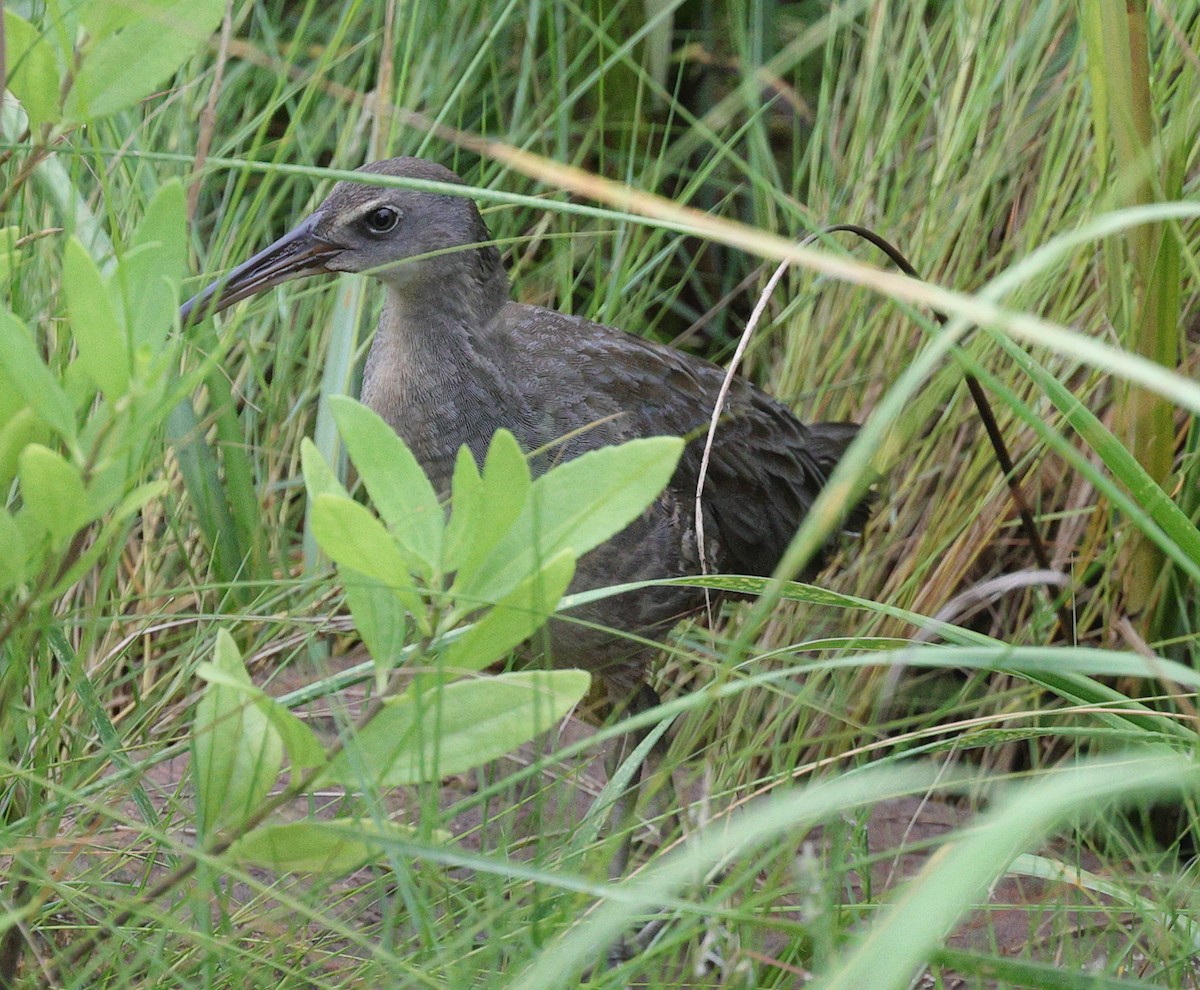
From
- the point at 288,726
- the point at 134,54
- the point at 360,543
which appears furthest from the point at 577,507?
→ the point at 134,54

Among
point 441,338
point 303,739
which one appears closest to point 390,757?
point 303,739

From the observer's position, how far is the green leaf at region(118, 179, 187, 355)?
133 centimetres

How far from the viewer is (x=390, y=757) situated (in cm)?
138

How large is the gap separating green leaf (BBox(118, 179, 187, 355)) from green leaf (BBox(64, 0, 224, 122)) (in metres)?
0.17

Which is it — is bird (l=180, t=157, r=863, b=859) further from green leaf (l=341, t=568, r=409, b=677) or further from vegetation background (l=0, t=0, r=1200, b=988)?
green leaf (l=341, t=568, r=409, b=677)

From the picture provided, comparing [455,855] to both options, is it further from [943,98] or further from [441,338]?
[943,98]

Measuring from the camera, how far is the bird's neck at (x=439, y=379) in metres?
2.55

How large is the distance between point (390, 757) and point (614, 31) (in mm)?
2459

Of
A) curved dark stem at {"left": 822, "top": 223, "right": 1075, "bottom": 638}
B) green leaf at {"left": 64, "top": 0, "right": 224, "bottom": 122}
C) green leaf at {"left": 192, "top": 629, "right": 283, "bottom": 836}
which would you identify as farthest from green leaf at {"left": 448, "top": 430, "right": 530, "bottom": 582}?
curved dark stem at {"left": 822, "top": 223, "right": 1075, "bottom": 638}

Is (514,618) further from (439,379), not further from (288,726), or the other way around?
(439,379)

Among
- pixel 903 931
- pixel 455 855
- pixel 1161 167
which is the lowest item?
pixel 455 855

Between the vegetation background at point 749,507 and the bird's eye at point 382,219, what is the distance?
0.72ft

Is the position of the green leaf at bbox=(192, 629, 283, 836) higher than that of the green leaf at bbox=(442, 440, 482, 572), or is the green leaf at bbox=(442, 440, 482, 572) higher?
the green leaf at bbox=(442, 440, 482, 572)

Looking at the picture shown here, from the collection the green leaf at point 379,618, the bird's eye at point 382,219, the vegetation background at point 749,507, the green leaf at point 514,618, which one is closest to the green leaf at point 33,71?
the vegetation background at point 749,507
